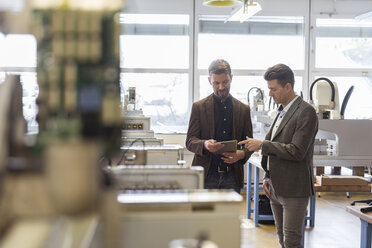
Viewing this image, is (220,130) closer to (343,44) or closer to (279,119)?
(279,119)

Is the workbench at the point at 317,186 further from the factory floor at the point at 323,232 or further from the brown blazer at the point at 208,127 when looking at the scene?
the brown blazer at the point at 208,127

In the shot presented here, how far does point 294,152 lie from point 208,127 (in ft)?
1.70

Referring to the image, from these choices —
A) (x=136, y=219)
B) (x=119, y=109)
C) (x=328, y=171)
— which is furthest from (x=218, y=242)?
(x=328, y=171)

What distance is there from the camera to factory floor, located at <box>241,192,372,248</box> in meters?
3.66

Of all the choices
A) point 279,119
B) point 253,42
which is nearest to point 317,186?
point 279,119

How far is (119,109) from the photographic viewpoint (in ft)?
1.82

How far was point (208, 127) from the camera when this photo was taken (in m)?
2.45

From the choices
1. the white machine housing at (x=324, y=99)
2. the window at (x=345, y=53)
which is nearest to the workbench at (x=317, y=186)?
the white machine housing at (x=324, y=99)

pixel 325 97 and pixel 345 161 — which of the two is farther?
pixel 325 97

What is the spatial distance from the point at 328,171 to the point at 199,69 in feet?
8.08

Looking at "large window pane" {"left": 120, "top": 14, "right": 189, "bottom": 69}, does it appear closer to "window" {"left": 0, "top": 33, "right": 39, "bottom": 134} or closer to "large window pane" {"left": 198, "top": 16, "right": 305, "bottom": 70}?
"large window pane" {"left": 198, "top": 16, "right": 305, "bottom": 70}

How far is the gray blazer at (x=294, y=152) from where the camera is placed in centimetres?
223

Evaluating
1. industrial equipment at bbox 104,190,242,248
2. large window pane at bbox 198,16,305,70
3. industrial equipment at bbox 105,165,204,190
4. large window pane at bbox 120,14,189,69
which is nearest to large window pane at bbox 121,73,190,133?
large window pane at bbox 120,14,189,69

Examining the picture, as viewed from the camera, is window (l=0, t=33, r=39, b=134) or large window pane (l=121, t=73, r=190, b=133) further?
large window pane (l=121, t=73, r=190, b=133)
